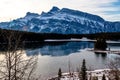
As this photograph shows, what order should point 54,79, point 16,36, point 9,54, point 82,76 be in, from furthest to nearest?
1. point 54,79
2. point 82,76
3. point 16,36
4. point 9,54

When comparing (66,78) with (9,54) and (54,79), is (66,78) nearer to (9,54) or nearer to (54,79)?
(54,79)

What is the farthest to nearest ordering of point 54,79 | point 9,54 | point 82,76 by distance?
point 54,79 < point 82,76 < point 9,54

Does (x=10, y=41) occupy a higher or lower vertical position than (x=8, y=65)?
higher

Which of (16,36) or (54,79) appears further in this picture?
(54,79)

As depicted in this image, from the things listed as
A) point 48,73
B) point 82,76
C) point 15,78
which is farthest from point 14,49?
point 48,73

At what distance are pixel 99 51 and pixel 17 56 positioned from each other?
477ft

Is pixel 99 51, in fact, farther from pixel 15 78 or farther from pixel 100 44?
pixel 15 78

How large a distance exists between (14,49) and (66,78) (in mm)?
51000

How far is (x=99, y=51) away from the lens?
156 m

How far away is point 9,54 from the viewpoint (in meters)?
11.6

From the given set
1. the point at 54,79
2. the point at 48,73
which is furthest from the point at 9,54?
the point at 48,73

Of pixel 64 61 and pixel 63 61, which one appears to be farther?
pixel 64 61

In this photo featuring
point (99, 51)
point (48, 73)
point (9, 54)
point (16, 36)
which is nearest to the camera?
point (9, 54)

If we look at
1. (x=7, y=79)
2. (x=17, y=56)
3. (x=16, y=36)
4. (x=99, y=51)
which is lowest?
(x=99, y=51)
